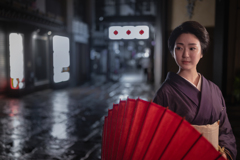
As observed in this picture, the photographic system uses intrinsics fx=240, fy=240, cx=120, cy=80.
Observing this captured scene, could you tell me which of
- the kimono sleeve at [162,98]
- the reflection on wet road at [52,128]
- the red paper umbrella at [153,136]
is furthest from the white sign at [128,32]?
the red paper umbrella at [153,136]

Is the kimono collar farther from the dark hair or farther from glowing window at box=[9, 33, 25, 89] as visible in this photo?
glowing window at box=[9, 33, 25, 89]

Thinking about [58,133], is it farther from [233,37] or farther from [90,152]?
[233,37]

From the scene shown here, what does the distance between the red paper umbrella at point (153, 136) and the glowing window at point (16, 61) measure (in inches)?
441

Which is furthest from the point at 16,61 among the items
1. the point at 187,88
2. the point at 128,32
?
the point at 187,88

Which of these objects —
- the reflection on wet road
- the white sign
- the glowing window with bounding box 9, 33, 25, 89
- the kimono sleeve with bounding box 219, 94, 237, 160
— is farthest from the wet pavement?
the kimono sleeve with bounding box 219, 94, 237, 160

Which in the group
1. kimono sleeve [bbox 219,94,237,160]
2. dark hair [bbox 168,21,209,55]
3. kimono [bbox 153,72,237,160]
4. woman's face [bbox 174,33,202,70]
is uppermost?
dark hair [bbox 168,21,209,55]

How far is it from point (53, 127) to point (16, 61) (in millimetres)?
6472

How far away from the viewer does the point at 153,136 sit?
141 cm

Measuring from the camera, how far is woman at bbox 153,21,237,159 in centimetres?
177

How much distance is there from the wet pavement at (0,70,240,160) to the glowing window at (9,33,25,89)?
102 cm

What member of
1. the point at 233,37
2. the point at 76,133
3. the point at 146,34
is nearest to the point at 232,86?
the point at 233,37

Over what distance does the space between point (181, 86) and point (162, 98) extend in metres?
0.17

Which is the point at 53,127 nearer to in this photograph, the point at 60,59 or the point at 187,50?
the point at 187,50

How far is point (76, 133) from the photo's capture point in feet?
20.5
